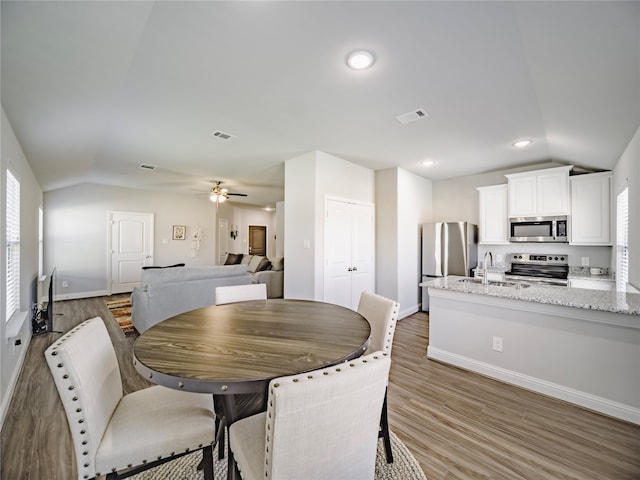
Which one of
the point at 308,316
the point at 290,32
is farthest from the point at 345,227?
the point at 290,32

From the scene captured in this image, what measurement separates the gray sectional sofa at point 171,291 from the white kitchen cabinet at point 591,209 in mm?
5142

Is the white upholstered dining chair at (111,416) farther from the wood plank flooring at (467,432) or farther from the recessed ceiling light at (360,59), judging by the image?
the recessed ceiling light at (360,59)

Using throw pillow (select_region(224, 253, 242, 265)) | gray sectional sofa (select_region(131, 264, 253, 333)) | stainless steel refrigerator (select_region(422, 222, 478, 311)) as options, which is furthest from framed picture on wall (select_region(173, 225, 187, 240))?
stainless steel refrigerator (select_region(422, 222, 478, 311))

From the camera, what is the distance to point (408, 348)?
3.37m

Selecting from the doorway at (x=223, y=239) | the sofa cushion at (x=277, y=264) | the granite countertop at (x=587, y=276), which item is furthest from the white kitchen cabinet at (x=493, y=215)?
the doorway at (x=223, y=239)

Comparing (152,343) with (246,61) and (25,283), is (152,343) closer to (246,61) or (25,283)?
(246,61)

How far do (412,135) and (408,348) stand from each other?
2556mm

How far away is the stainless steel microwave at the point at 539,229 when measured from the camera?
13.0 feet

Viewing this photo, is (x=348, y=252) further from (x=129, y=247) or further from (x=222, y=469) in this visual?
(x=129, y=247)

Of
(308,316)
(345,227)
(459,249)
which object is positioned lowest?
(308,316)

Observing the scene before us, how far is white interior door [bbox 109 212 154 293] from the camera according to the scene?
652cm

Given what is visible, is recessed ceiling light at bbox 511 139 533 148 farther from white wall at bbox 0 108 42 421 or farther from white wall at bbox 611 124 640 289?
white wall at bbox 0 108 42 421

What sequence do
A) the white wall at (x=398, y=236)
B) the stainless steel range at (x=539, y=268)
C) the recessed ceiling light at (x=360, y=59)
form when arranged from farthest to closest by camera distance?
1. the white wall at (x=398, y=236)
2. the stainless steel range at (x=539, y=268)
3. the recessed ceiling light at (x=360, y=59)

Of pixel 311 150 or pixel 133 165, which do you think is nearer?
pixel 311 150
